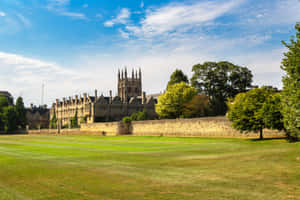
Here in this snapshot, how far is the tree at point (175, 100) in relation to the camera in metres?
76.1

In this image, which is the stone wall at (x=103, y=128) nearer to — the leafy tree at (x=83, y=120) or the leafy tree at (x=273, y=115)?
the leafy tree at (x=83, y=120)

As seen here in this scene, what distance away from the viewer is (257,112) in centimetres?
3903

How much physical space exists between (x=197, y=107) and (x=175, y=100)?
5705mm

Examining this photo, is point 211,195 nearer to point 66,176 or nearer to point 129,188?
point 129,188

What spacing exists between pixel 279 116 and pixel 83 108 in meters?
102

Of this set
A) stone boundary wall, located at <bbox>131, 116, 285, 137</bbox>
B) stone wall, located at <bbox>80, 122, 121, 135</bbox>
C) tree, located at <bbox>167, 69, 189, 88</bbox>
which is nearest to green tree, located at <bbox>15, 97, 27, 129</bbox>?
stone wall, located at <bbox>80, 122, 121, 135</bbox>

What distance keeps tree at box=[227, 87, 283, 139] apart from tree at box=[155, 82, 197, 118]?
106 ft

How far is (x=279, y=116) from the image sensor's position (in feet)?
121

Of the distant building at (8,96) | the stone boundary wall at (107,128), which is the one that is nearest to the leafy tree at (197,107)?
the stone boundary wall at (107,128)

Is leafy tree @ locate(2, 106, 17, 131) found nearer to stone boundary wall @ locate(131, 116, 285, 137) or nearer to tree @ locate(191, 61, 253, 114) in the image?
stone boundary wall @ locate(131, 116, 285, 137)

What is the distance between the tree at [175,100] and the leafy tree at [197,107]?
991mm

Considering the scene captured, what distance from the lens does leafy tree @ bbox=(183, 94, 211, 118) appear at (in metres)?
76.3

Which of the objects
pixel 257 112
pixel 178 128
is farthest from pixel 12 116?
pixel 257 112

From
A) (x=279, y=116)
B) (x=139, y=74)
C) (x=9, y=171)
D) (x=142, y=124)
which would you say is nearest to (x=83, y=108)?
(x=139, y=74)
